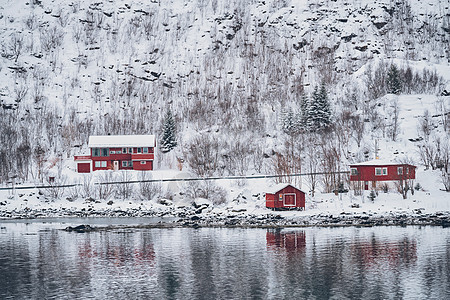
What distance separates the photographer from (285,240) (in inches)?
1551

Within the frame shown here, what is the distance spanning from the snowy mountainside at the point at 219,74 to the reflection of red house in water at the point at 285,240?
93.5ft

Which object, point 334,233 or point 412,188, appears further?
point 412,188

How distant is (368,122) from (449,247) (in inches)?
2028

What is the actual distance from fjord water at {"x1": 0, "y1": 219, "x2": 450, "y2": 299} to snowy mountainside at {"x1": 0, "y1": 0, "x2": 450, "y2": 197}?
30982 millimetres

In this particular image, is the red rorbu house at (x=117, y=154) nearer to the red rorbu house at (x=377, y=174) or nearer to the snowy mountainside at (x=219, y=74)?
the snowy mountainside at (x=219, y=74)

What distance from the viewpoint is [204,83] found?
110 meters

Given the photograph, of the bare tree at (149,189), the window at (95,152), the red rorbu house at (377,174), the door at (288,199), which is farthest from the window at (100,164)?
the red rorbu house at (377,174)

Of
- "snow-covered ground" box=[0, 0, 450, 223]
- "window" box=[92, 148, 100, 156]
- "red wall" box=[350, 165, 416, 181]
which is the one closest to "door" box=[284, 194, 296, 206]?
"snow-covered ground" box=[0, 0, 450, 223]

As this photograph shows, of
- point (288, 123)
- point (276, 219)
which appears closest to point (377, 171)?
point (276, 219)

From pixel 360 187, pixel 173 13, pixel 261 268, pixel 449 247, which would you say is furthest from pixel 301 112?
pixel 173 13

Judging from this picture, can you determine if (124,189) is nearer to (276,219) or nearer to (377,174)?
(276,219)

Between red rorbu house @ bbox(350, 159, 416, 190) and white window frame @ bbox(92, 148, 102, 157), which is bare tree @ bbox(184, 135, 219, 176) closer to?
white window frame @ bbox(92, 148, 102, 157)

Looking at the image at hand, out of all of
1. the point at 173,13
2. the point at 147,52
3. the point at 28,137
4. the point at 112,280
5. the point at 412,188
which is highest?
the point at 173,13

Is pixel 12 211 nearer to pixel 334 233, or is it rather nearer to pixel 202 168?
pixel 202 168
